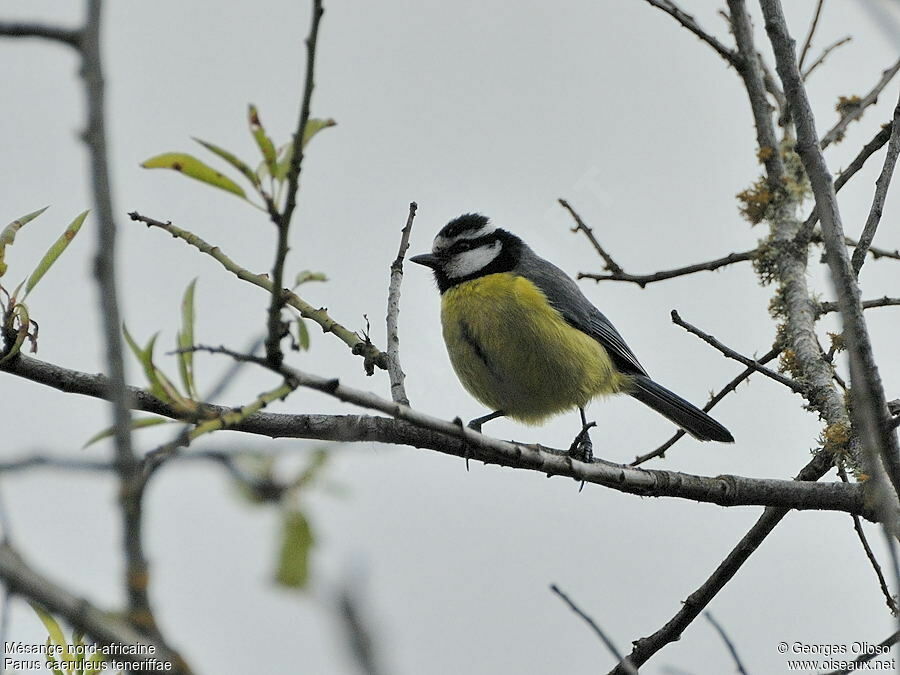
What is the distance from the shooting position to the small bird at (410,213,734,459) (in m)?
5.34

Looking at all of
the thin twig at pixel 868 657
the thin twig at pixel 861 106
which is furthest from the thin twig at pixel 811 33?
the thin twig at pixel 868 657

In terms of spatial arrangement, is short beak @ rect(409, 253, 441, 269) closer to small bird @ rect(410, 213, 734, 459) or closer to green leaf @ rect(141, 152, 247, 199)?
small bird @ rect(410, 213, 734, 459)

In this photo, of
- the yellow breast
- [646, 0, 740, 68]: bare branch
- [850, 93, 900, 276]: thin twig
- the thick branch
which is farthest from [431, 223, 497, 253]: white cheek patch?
[850, 93, 900, 276]: thin twig

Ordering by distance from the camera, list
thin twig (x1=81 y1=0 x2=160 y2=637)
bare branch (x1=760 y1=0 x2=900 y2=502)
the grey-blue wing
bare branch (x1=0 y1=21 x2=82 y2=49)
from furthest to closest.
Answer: the grey-blue wing, bare branch (x1=760 y1=0 x2=900 y2=502), bare branch (x1=0 y1=21 x2=82 y2=49), thin twig (x1=81 y1=0 x2=160 y2=637)

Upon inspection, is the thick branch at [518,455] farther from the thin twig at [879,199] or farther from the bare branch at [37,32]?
the bare branch at [37,32]

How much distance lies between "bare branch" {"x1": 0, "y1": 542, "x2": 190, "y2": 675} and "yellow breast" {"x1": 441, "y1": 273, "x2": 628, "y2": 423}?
423cm

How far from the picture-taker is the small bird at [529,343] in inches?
210

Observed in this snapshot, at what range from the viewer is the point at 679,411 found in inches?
232

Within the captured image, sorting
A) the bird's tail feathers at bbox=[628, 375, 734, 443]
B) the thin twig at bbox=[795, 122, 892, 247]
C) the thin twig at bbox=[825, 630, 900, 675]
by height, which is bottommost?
the thin twig at bbox=[825, 630, 900, 675]

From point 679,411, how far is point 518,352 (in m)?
1.20

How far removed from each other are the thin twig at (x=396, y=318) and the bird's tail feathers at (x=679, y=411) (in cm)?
244

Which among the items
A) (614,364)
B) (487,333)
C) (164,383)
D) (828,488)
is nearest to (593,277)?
(487,333)

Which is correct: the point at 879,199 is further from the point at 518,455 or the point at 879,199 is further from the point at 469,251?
the point at 469,251

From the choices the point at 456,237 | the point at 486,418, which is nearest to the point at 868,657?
the point at 486,418
